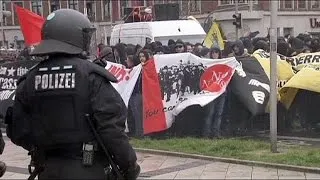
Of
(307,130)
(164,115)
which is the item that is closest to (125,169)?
(164,115)

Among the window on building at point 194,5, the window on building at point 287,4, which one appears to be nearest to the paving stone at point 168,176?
the window on building at point 287,4

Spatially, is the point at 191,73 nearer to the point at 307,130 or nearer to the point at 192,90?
the point at 192,90

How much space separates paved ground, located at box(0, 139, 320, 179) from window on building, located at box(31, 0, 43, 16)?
59.1 m

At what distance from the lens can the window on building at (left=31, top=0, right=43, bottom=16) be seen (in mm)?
66062

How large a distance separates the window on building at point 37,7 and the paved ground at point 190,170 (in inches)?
2326

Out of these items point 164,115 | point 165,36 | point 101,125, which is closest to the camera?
point 101,125

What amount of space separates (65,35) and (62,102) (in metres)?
0.38

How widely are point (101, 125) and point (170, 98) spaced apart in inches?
281

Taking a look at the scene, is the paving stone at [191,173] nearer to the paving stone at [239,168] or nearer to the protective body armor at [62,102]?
the paving stone at [239,168]

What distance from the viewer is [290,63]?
10492 mm

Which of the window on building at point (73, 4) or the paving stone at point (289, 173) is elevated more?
the window on building at point (73, 4)

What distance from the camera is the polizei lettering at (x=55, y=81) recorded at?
3174 millimetres

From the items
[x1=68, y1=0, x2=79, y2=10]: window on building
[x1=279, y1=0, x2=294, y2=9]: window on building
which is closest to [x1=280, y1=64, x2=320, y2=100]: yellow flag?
[x1=279, y1=0, x2=294, y2=9]: window on building

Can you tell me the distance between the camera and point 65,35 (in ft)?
10.7
